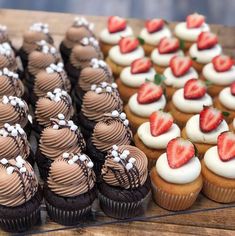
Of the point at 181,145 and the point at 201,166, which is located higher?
the point at 181,145

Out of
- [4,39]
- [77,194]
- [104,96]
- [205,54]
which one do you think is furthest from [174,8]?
[77,194]

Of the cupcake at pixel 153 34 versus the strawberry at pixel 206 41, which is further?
the cupcake at pixel 153 34

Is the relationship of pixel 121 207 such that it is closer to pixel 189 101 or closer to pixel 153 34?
pixel 189 101

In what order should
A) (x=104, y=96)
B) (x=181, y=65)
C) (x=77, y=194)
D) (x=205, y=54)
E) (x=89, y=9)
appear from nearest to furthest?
(x=77, y=194), (x=104, y=96), (x=181, y=65), (x=205, y=54), (x=89, y=9)

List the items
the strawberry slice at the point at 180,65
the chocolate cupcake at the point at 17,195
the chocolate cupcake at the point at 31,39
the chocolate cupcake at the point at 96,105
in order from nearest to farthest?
1. the chocolate cupcake at the point at 17,195
2. the chocolate cupcake at the point at 96,105
3. the strawberry slice at the point at 180,65
4. the chocolate cupcake at the point at 31,39

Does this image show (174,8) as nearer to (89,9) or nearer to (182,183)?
(89,9)

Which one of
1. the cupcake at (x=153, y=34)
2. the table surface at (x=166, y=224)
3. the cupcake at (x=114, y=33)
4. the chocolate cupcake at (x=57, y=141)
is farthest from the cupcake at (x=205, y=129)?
the cupcake at (x=114, y=33)

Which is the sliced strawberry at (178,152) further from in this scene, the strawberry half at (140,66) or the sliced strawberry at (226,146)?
the strawberry half at (140,66)

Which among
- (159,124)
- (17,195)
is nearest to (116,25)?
(159,124)
